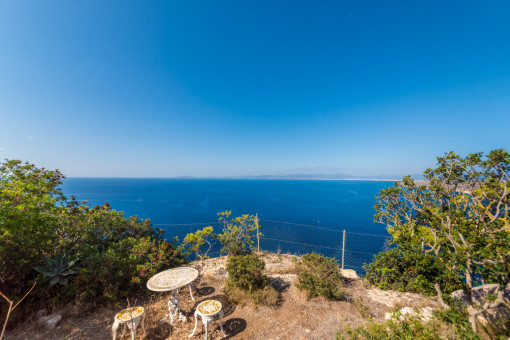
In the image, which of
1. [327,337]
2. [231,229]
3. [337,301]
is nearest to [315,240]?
[231,229]

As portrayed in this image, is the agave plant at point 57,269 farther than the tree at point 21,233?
Yes

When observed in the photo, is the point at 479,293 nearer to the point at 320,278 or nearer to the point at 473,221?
the point at 473,221

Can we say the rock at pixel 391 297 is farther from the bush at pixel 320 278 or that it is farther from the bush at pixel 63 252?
the bush at pixel 63 252

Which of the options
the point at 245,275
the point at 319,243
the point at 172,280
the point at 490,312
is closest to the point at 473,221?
the point at 490,312

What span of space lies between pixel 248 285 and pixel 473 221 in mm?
5577

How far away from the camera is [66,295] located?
484 cm

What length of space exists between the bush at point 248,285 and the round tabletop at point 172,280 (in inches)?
49.8

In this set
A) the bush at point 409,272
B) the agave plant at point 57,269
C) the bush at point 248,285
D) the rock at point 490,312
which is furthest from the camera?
the bush at point 248,285

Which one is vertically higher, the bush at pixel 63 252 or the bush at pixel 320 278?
the bush at pixel 63 252

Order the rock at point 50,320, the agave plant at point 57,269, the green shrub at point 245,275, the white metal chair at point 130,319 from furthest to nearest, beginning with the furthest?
the green shrub at point 245,275, the agave plant at point 57,269, the rock at point 50,320, the white metal chair at point 130,319

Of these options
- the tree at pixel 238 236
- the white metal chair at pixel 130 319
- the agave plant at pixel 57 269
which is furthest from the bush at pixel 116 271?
the tree at pixel 238 236

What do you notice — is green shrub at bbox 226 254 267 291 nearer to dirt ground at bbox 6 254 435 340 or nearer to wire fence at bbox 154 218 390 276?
dirt ground at bbox 6 254 435 340

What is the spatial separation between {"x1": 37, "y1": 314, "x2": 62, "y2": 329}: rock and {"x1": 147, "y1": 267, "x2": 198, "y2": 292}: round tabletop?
216 centimetres

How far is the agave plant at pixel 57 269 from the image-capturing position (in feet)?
15.5
